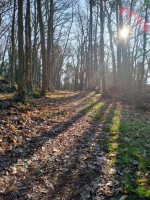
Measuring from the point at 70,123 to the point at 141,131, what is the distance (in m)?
2.62

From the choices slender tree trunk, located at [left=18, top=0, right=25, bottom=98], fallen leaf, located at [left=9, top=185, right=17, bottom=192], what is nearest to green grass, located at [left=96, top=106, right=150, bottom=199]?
fallen leaf, located at [left=9, top=185, right=17, bottom=192]

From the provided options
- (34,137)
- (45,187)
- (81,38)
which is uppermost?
(81,38)

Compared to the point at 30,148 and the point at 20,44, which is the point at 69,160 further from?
the point at 20,44

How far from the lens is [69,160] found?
365 cm

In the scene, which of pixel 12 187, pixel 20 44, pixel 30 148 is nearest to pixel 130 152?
pixel 30 148

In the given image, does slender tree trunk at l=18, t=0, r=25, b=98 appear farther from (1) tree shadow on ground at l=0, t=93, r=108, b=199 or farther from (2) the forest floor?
(1) tree shadow on ground at l=0, t=93, r=108, b=199

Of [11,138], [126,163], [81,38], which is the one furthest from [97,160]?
[81,38]

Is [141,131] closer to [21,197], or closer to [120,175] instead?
[120,175]

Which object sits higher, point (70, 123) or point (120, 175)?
point (70, 123)

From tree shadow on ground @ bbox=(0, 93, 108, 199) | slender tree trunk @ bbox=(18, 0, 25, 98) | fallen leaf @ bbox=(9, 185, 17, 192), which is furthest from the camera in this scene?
slender tree trunk @ bbox=(18, 0, 25, 98)

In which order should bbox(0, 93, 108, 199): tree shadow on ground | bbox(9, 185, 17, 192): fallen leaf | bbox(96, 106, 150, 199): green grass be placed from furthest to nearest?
bbox(0, 93, 108, 199): tree shadow on ground
bbox(96, 106, 150, 199): green grass
bbox(9, 185, 17, 192): fallen leaf

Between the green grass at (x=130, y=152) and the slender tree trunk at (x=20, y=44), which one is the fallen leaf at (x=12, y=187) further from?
the slender tree trunk at (x=20, y=44)

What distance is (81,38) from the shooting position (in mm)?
26594

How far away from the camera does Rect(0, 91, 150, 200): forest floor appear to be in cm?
265
